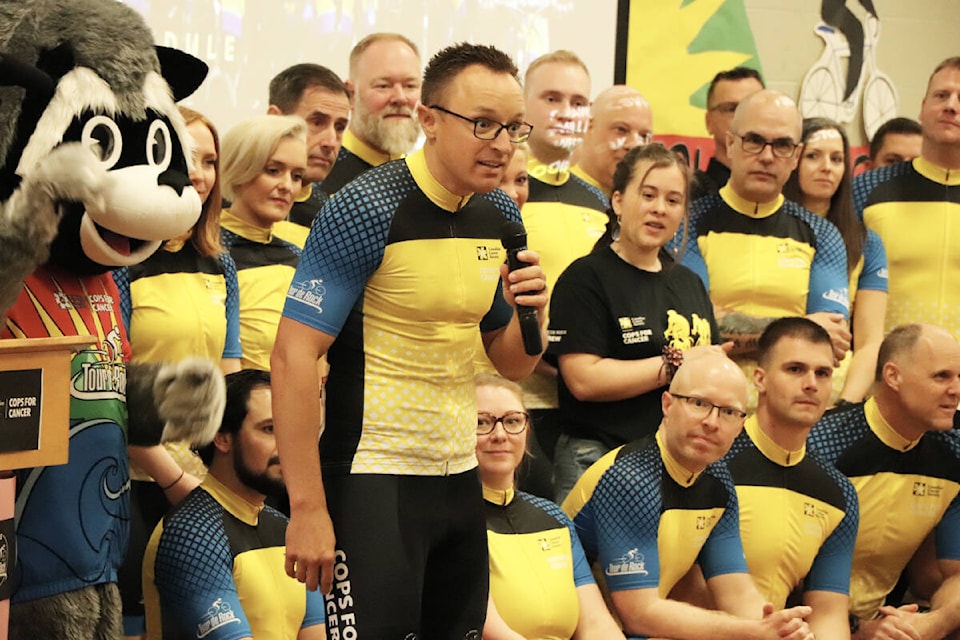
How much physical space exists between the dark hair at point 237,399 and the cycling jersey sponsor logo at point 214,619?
1.42 ft

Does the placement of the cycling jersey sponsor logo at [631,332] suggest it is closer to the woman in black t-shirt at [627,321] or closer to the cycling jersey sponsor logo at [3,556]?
the woman in black t-shirt at [627,321]

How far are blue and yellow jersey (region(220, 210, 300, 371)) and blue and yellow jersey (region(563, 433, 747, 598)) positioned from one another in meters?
1.01

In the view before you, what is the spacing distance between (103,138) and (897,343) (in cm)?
299

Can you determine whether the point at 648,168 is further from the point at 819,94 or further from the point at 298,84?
the point at 819,94

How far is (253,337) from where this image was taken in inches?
150

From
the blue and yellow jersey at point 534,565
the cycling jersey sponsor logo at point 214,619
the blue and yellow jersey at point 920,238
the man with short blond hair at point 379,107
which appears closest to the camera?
the cycling jersey sponsor logo at point 214,619

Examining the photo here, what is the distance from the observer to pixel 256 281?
381 centimetres

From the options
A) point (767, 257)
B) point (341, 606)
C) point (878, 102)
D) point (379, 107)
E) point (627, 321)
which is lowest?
point (341, 606)

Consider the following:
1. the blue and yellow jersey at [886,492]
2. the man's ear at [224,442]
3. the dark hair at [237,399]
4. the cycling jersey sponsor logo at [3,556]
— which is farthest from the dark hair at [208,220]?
the blue and yellow jersey at [886,492]

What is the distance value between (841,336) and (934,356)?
13.6 inches

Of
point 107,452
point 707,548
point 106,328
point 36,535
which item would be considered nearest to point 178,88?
point 106,328

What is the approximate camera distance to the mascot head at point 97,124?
2266 mm

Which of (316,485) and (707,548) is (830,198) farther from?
(316,485)

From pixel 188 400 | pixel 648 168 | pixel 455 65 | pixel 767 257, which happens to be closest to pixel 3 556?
pixel 188 400
